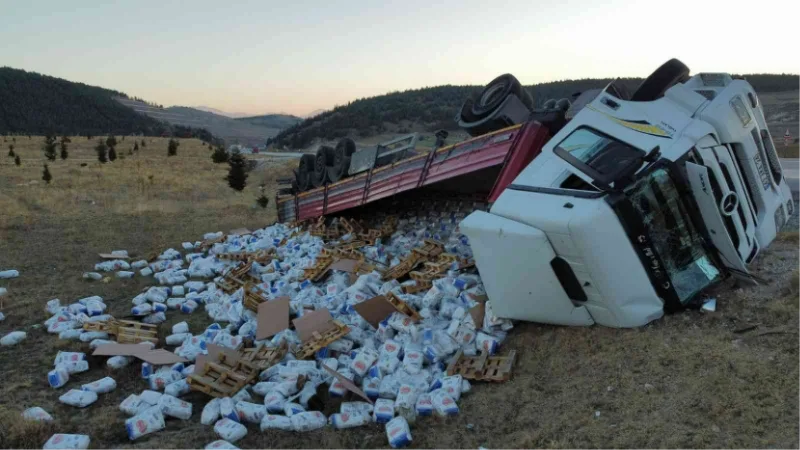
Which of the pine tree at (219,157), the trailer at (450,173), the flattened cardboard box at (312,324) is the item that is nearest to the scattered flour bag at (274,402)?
the flattened cardboard box at (312,324)

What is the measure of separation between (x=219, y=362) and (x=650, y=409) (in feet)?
10.4

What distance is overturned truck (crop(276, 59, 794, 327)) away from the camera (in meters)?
3.93

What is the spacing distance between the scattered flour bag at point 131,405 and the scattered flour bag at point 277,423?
0.95 m

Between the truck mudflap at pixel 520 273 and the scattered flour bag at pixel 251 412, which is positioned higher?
the truck mudflap at pixel 520 273

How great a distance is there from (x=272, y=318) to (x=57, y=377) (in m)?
1.77

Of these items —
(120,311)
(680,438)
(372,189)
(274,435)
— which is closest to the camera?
(680,438)

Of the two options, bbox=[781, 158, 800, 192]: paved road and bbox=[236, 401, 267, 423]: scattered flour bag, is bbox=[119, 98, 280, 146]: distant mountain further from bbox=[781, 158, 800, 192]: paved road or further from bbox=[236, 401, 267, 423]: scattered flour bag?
bbox=[236, 401, 267, 423]: scattered flour bag

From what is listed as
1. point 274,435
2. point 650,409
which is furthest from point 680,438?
point 274,435

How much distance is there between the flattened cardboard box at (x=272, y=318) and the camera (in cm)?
521

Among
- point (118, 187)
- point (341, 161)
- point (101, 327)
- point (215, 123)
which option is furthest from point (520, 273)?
point (215, 123)

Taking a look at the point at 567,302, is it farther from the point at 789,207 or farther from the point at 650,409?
the point at 789,207

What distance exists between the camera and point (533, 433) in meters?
3.27

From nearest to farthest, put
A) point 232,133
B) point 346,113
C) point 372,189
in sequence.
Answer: point 372,189, point 346,113, point 232,133

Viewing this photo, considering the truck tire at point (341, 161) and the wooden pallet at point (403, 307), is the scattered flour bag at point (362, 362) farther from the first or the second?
the truck tire at point (341, 161)
